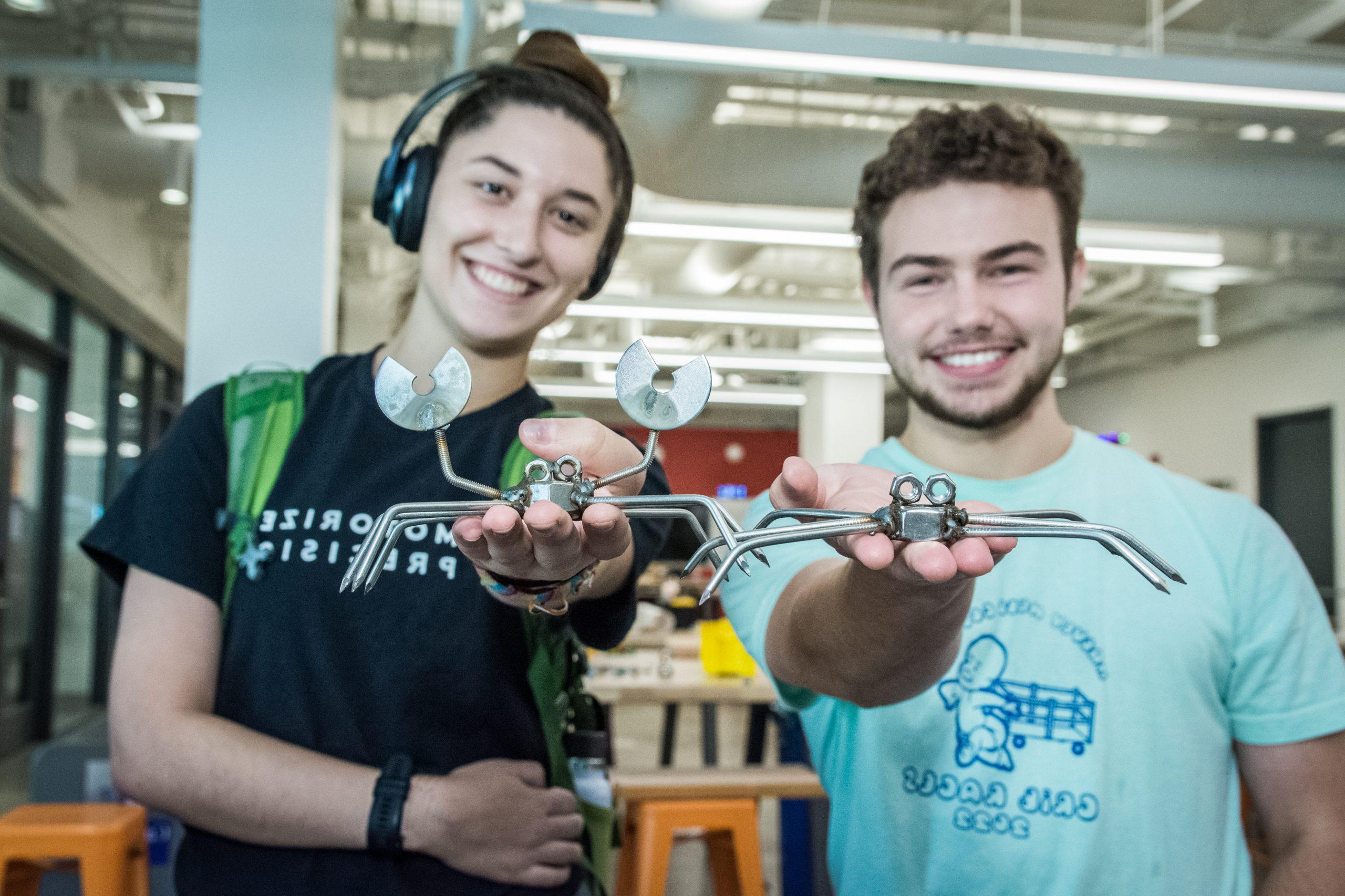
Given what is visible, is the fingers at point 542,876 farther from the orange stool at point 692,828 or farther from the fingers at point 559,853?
the orange stool at point 692,828

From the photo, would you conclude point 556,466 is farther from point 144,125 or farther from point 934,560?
point 144,125

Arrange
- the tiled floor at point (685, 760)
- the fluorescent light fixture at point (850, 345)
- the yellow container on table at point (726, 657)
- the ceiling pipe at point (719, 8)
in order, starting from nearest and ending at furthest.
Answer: the ceiling pipe at point (719, 8), the yellow container on table at point (726, 657), the tiled floor at point (685, 760), the fluorescent light fixture at point (850, 345)

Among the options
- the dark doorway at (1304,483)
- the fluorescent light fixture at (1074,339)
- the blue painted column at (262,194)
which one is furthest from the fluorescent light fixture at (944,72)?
the fluorescent light fixture at (1074,339)

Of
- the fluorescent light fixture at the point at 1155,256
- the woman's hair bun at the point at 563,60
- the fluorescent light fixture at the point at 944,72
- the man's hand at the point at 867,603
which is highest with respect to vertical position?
the fluorescent light fixture at the point at 1155,256

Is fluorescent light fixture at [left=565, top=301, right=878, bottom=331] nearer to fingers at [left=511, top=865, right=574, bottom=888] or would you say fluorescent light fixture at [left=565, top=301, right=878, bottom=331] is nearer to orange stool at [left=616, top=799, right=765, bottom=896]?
orange stool at [left=616, top=799, right=765, bottom=896]

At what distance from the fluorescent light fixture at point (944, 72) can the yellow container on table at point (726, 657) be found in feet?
5.22

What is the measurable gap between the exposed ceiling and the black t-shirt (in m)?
1.80

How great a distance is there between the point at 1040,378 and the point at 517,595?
25.7 inches

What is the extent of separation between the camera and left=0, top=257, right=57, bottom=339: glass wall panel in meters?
4.84

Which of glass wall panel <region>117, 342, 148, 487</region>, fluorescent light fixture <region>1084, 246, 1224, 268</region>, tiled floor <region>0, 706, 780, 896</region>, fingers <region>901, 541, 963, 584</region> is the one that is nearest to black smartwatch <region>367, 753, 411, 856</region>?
fingers <region>901, 541, 963, 584</region>

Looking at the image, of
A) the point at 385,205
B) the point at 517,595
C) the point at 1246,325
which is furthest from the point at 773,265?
the point at 517,595

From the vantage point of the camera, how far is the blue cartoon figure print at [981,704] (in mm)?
925

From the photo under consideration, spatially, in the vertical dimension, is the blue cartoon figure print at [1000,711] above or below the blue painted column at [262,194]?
below

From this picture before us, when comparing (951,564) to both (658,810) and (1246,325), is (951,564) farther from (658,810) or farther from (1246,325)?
(1246,325)
